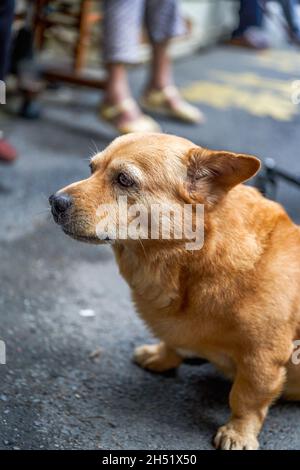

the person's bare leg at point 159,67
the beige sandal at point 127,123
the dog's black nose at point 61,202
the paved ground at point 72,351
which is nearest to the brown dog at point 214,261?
the dog's black nose at point 61,202

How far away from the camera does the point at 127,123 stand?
136 inches

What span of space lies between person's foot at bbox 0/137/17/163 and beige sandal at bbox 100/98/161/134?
25.3 inches

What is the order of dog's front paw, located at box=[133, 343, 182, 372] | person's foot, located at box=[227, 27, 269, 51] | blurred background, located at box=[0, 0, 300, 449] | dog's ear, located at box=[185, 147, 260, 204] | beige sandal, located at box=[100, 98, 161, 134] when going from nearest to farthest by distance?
dog's ear, located at box=[185, 147, 260, 204], blurred background, located at box=[0, 0, 300, 449], dog's front paw, located at box=[133, 343, 182, 372], beige sandal, located at box=[100, 98, 161, 134], person's foot, located at box=[227, 27, 269, 51]

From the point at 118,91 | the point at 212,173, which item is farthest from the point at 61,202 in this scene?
the point at 118,91

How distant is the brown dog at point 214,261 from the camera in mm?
1520

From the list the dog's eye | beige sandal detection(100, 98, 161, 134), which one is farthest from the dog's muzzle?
beige sandal detection(100, 98, 161, 134)

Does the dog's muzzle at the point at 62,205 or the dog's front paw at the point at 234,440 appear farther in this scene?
the dog's front paw at the point at 234,440

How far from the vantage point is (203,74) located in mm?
4883

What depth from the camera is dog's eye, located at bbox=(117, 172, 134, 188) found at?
1.52 meters

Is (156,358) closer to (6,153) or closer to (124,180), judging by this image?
(124,180)

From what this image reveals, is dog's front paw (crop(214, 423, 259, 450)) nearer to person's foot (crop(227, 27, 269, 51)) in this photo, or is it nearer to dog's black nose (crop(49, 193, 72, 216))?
dog's black nose (crop(49, 193, 72, 216))

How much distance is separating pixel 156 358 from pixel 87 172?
55.4 inches

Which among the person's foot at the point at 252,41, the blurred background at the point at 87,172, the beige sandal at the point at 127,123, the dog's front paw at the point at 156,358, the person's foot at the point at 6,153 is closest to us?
the blurred background at the point at 87,172

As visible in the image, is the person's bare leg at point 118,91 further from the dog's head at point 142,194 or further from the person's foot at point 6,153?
the dog's head at point 142,194
